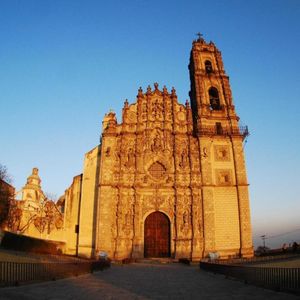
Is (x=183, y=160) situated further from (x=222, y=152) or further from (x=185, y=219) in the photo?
(x=185, y=219)

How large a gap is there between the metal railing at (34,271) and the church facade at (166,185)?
42.1 feet

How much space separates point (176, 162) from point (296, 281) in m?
21.3

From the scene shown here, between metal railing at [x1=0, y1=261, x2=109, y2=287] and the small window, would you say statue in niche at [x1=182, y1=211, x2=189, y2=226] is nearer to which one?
the small window

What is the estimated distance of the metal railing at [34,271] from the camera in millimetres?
9117

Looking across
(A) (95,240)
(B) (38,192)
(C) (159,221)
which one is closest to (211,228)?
(C) (159,221)

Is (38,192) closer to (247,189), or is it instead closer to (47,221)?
(47,221)

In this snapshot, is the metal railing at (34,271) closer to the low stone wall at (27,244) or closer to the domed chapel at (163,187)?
the low stone wall at (27,244)

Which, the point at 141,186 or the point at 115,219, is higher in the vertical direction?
the point at 141,186

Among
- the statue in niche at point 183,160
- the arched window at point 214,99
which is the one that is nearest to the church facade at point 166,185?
the statue in niche at point 183,160

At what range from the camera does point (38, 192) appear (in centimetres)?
5853

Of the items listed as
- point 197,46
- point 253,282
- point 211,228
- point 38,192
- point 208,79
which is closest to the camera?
point 253,282

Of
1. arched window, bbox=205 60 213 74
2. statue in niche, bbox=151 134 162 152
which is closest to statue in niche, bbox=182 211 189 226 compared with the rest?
statue in niche, bbox=151 134 162 152

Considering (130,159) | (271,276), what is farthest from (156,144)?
(271,276)

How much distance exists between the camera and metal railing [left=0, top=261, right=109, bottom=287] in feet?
29.9
